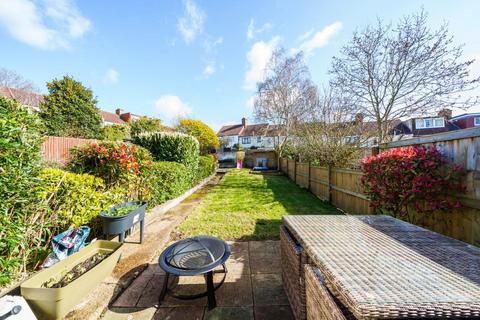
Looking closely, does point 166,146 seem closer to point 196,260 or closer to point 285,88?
point 196,260

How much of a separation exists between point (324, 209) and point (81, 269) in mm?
6033

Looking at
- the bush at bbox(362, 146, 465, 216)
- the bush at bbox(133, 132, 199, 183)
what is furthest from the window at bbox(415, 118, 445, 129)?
the bush at bbox(133, 132, 199, 183)

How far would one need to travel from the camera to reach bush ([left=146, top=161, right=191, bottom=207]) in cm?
588

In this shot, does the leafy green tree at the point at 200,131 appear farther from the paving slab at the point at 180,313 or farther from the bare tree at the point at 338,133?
the paving slab at the point at 180,313

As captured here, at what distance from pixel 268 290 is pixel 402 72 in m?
8.91

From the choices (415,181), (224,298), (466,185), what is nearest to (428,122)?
(466,185)

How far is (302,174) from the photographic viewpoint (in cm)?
1134

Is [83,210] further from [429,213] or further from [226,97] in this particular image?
[226,97]

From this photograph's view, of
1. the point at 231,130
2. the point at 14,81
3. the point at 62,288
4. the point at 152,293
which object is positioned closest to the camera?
the point at 62,288

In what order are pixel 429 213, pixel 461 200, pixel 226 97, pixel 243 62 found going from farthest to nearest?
pixel 226 97
pixel 243 62
pixel 429 213
pixel 461 200

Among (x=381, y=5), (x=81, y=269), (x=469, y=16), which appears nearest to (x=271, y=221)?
(x=81, y=269)

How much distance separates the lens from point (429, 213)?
9.99ft

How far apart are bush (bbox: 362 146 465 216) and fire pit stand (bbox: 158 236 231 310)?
2916 mm

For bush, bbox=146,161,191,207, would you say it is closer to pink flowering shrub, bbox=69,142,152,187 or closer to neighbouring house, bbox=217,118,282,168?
pink flowering shrub, bbox=69,142,152,187
